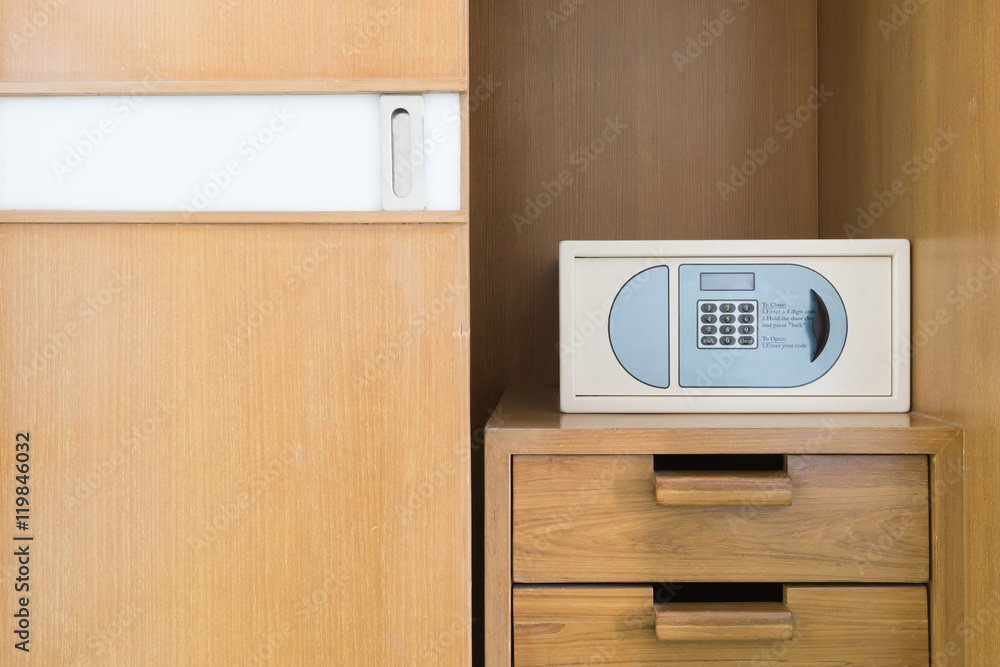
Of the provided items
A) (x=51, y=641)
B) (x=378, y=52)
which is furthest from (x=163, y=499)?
(x=378, y=52)

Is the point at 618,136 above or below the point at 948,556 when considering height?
above

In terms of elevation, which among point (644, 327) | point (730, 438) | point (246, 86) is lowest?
point (730, 438)

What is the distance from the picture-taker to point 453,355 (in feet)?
2.56

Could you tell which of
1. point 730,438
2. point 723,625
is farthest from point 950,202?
point 723,625

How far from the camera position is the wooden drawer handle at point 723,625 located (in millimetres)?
768

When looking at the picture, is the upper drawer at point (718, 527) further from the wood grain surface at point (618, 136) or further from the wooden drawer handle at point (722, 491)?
the wood grain surface at point (618, 136)

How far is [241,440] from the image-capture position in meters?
0.78

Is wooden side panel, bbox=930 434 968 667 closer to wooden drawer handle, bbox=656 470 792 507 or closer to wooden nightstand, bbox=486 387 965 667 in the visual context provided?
wooden nightstand, bbox=486 387 965 667

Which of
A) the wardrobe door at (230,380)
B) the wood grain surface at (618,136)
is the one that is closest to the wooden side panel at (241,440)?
the wardrobe door at (230,380)

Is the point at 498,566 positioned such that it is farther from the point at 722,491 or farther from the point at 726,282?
the point at 726,282

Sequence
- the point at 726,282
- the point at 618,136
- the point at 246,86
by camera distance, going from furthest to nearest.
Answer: the point at 618,136 → the point at 726,282 → the point at 246,86

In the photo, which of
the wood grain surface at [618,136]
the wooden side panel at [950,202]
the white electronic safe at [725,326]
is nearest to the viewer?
the wooden side panel at [950,202]

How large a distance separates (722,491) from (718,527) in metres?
0.05

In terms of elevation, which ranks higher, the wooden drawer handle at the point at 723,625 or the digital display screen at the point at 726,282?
the digital display screen at the point at 726,282
